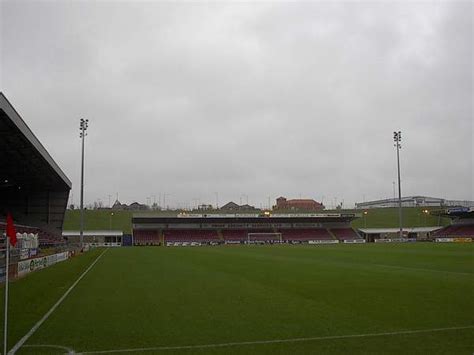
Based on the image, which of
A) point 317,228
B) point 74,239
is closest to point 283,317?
point 74,239

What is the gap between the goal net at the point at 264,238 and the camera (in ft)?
359

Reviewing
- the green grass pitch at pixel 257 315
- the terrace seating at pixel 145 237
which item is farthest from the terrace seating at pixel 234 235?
the green grass pitch at pixel 257 315

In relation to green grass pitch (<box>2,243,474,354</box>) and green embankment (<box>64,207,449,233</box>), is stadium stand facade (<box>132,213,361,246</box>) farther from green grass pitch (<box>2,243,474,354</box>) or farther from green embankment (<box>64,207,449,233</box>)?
green grass pitch (<box>2,243,474,354</box>)

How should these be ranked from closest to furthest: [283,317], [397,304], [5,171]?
[283,317] < [397,304] < [5,171]

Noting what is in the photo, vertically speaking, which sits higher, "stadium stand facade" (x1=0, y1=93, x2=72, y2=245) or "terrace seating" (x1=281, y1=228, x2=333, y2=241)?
"stadium stand facade" (x1=0, y1=93, x2=72, y2=245)

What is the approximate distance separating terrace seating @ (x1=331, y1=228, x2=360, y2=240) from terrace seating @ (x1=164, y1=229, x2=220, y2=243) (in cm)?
2790

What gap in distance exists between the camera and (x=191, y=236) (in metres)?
108

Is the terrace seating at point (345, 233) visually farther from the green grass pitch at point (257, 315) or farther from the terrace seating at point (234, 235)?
the green grass pitch at point (257, 315)

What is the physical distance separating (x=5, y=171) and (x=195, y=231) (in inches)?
2501

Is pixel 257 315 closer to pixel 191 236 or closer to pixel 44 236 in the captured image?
pixel 44 236

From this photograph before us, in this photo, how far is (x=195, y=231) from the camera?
4400 inches

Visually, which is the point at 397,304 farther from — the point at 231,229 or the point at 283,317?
the point at 231,229

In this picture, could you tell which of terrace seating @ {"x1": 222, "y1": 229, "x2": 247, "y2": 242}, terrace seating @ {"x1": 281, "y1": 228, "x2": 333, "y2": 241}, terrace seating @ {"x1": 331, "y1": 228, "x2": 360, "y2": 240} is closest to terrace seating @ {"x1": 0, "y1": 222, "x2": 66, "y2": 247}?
terrace seating @ {"x1": 222, "y1": 229, "x2": 247, "y2": 242}

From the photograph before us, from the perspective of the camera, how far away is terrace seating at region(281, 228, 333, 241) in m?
110
